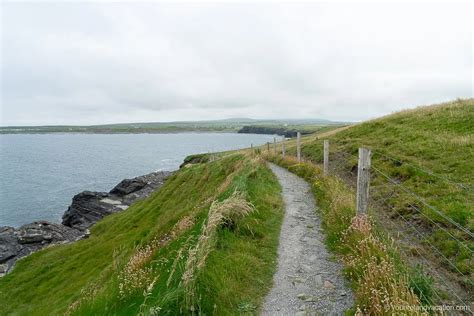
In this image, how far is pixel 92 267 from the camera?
78.8 ft

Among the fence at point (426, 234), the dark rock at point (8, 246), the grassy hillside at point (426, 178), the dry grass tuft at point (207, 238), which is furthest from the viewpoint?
the dark rock at point (8, 246)

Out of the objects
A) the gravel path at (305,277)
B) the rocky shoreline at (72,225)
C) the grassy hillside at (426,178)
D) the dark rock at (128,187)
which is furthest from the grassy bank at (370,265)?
the dark rock at (128,187)

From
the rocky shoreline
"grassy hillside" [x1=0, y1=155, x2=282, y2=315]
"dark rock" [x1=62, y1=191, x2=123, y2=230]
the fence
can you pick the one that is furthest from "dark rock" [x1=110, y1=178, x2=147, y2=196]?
the fence

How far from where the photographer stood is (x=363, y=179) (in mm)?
9266

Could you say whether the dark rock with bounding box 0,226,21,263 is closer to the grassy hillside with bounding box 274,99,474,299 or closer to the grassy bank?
the grassy hillside with bounding box 274,99,474,299

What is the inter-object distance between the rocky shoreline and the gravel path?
105 ft

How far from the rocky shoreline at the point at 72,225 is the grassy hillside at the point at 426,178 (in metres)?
32.3

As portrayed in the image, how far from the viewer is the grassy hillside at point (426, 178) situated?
8.66 metres

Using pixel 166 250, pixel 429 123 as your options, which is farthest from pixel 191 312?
pixel 429 123

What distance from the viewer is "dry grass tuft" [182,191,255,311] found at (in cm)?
620

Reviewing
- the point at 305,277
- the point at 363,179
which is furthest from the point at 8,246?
the point at 363,179

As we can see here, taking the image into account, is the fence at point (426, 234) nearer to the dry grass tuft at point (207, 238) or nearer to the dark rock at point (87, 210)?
the dry grass tuft at point (207, 238)

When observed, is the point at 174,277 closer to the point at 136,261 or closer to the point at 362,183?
the point at 136,261

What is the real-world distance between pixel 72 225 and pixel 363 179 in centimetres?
4741
